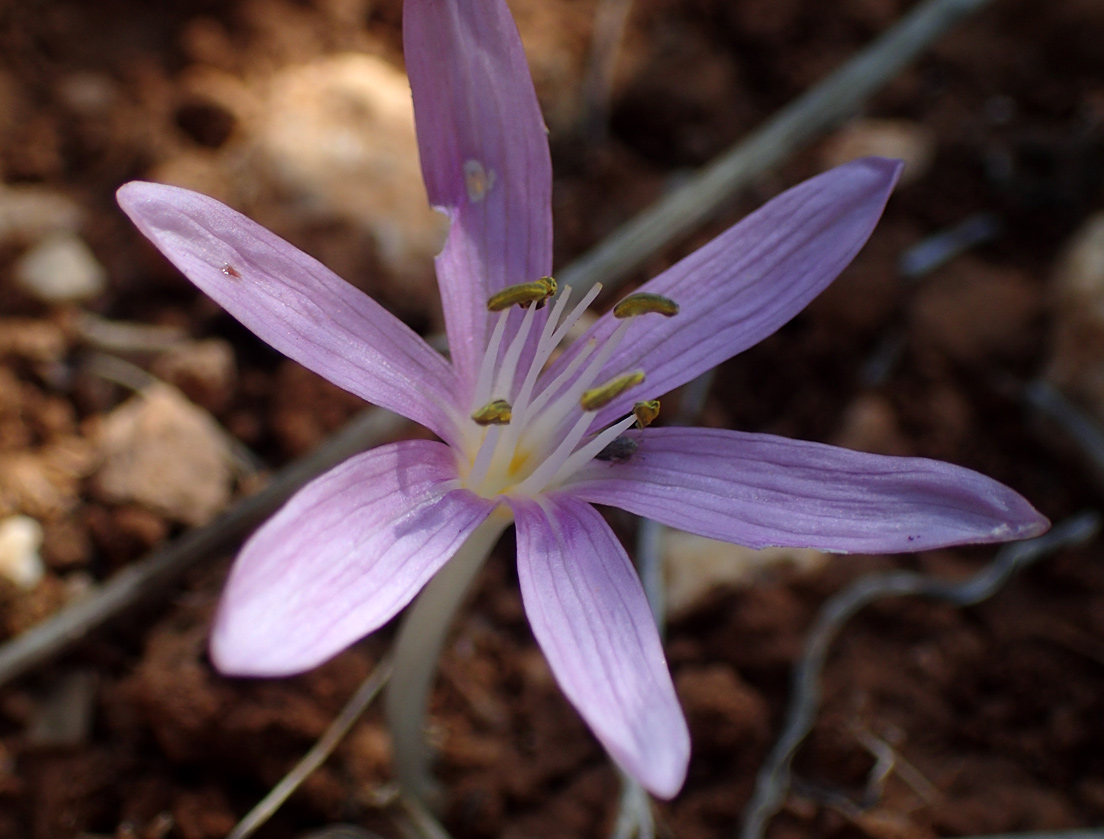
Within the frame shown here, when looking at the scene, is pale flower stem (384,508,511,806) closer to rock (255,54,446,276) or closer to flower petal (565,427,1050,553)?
flower petal (565,427,1050,553)

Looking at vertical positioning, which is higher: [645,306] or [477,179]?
[477,179]

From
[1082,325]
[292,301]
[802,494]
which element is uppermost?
[292,301]

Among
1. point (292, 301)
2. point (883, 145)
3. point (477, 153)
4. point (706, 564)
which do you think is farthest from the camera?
point (883, 145)

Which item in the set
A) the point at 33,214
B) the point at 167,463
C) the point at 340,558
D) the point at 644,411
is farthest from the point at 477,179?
the point at 33,214

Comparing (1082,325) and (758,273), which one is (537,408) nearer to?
(758,273)

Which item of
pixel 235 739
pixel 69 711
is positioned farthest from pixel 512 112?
pixel 69 711

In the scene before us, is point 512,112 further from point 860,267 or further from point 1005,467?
point 1005,467

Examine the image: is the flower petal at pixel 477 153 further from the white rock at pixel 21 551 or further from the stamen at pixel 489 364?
the white rock at pixel 21 551
